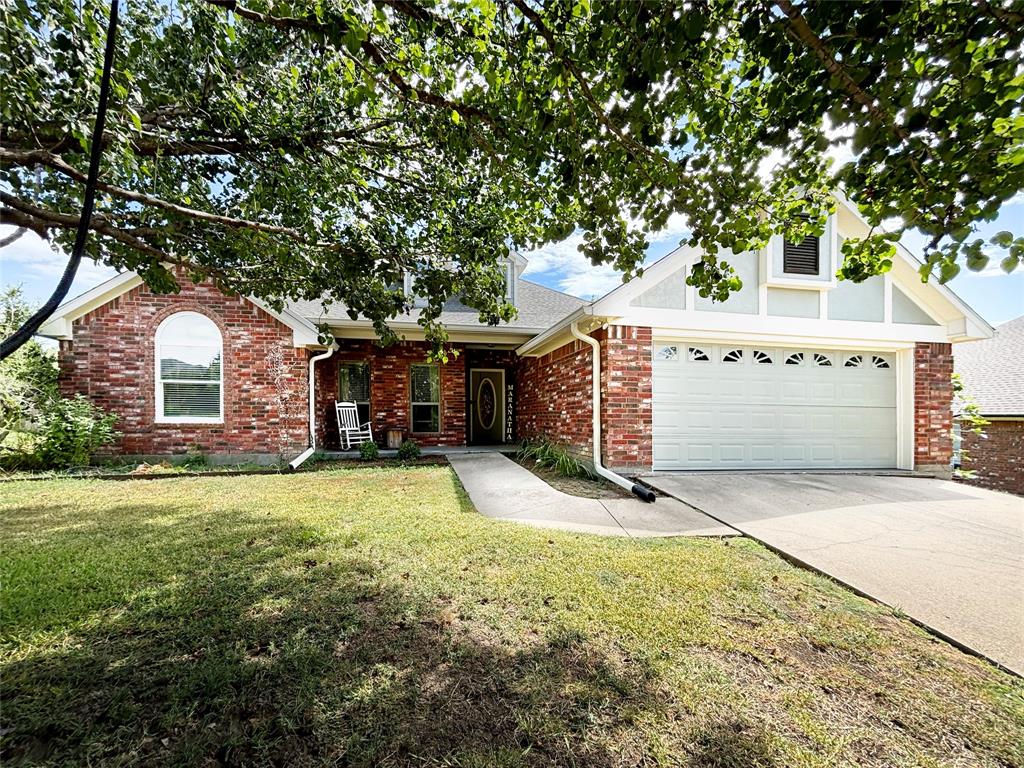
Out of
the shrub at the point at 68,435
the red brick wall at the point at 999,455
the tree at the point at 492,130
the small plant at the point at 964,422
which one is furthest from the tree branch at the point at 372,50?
the red brick wall at the point at 999,455

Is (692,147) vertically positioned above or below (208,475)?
above

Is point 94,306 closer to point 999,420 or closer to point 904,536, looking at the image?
point 904,536

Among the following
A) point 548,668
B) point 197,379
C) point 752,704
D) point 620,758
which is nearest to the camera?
point 620,758

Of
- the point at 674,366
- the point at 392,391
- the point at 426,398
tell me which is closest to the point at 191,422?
the point at 392,391

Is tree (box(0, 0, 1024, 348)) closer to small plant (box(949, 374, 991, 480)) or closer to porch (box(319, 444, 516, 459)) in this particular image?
porch (box(319, 444, 516, 459))

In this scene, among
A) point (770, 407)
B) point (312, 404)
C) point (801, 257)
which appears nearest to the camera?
point (801, 257)

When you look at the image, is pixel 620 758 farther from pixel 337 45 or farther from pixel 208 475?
pixel 208 475

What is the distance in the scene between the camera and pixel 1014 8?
5.90ft

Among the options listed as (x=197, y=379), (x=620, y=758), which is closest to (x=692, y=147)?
(x=620, y=758)

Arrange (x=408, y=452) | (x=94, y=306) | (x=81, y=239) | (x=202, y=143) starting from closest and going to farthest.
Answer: (x=81, y=239)
(x=202, y=143)
(x=94, y=306)
(x=408, y=452)

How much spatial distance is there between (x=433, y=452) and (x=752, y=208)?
8673 millimetres

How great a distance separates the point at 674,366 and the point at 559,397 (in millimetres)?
2568

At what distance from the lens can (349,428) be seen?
35.4ft

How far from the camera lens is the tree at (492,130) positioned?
83.0 inches
